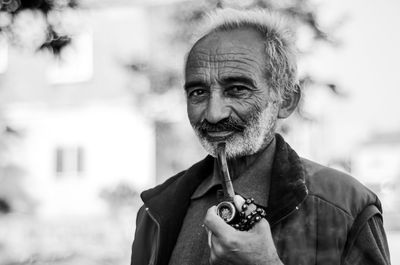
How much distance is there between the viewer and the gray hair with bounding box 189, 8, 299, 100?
2.19 m

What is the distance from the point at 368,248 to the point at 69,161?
20016 millimetres

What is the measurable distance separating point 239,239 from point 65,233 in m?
15.4

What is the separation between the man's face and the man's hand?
40 centimetres

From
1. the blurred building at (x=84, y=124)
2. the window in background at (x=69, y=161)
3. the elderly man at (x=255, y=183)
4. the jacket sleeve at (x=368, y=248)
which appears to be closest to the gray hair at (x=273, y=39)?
the elderly man at (x=255, y=183)

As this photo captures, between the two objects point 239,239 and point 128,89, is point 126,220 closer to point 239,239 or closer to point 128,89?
point 128,89

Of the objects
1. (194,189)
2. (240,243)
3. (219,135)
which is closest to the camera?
(240,243)

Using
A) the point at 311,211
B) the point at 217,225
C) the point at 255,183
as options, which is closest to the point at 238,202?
the point at 217,225

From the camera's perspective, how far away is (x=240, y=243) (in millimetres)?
1727

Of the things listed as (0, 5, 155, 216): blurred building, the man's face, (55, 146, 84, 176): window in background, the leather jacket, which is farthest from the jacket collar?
(55, 146, 84, 176): window in background

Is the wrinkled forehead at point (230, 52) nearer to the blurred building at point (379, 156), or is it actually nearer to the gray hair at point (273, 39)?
the gray hair at point (273, 39)

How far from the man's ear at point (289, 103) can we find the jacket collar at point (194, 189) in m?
0.08

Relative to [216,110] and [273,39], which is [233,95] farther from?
[273,39]

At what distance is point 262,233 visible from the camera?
174 centimetres

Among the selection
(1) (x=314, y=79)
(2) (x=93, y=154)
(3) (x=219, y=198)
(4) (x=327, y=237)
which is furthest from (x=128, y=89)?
(2) (x=93, y=154)
